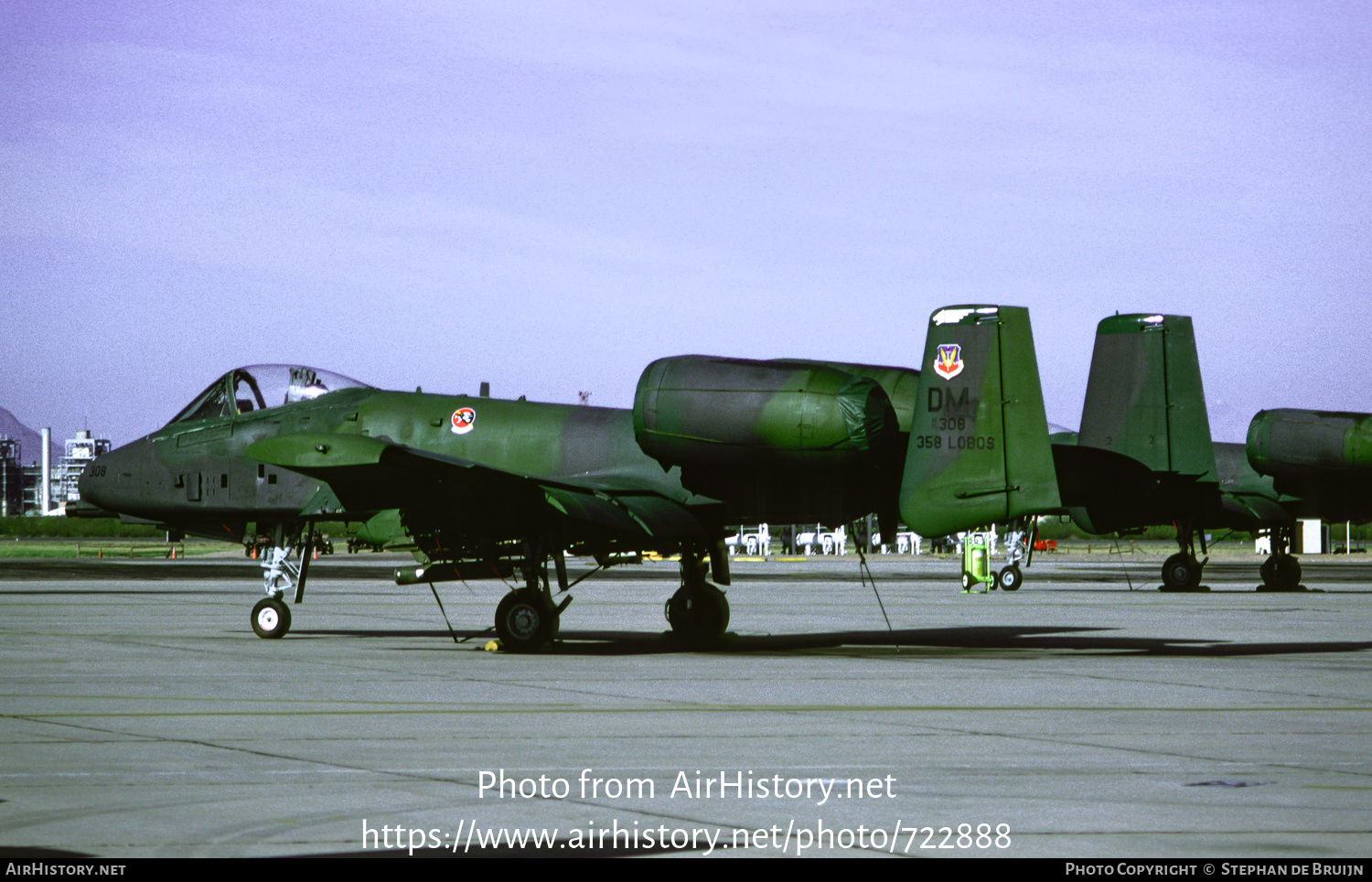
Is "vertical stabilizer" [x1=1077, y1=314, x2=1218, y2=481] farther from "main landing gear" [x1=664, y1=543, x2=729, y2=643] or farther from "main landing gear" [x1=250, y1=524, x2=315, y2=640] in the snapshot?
"main landing gear" [x1=250, y1=524, x2=315, y2=640]

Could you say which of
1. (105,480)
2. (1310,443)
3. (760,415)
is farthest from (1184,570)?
(105,480)

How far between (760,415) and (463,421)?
5.00 metres

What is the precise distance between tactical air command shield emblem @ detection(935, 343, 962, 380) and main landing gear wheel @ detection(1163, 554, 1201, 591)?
73.2ft

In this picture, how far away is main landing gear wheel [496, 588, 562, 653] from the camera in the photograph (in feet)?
56.7

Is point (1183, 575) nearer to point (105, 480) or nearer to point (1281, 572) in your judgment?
point (1281, 572)

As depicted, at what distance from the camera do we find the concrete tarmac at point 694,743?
22.8 feet

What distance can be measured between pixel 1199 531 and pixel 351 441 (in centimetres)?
2673

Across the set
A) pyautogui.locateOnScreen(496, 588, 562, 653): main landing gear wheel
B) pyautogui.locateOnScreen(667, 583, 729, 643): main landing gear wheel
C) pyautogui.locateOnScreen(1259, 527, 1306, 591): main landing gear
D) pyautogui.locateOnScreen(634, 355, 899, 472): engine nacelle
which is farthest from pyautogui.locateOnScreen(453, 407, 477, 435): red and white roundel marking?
pyautogui.locateOnScreen(1259, 527, 1306, 591): main landing gear

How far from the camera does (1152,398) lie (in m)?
26.3

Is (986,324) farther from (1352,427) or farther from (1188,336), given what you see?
(1352,427)

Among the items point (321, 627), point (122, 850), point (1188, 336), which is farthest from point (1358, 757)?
point (1188, 336)

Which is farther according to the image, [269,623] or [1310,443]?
[1310,443]

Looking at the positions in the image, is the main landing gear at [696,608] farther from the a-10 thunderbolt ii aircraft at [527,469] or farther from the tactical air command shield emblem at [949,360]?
the tactical air command shield emblem at [949,360]

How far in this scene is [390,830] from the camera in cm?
698
